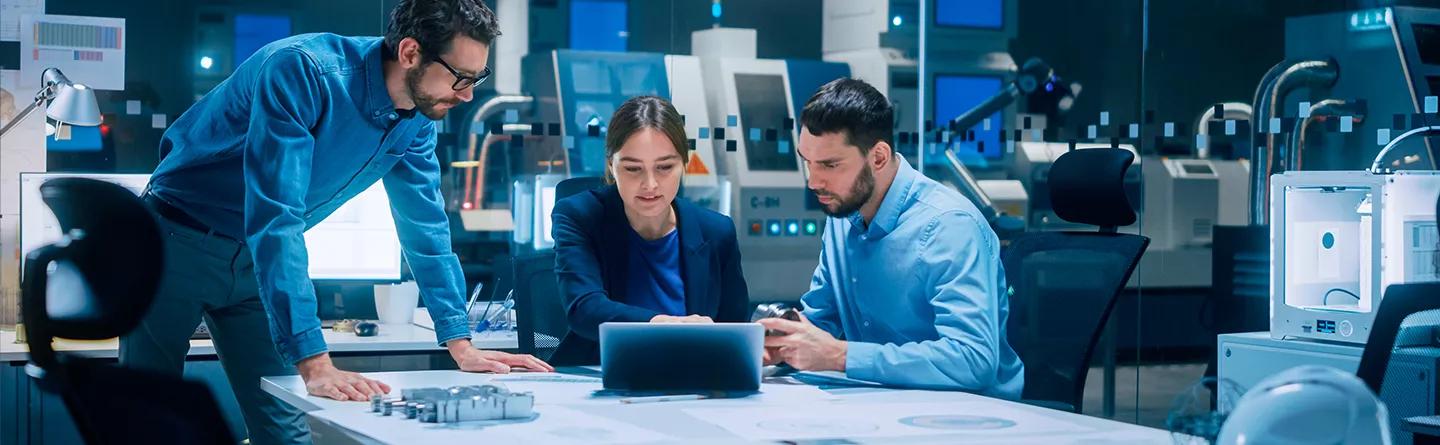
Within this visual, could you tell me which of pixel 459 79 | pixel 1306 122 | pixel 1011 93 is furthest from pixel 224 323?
pixel 1011 93

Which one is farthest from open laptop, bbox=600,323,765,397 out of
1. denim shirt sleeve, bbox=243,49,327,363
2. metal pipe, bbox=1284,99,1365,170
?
metal pipe, bbox=1284,99,1365,170

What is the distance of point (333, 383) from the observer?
7.04ft

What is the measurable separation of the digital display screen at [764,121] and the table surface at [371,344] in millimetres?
1591

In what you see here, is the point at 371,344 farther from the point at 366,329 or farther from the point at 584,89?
the point at 584,89

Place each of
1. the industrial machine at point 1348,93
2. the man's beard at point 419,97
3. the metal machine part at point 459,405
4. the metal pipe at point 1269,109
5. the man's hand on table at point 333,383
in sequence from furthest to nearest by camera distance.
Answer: the metal pipe at point 1269,109, the industrial machine at point 1348,93, the man's beard at point 419,97, the man's hand on table at point 333,383, the metal machine part at point 459,405

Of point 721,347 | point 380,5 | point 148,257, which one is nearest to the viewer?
point 148,257

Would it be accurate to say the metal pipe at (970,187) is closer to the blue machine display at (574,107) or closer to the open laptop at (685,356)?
the blue machine display at (574,107)

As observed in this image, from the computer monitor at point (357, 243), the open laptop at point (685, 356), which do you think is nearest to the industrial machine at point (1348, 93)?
the open laptop at point (685, 356)

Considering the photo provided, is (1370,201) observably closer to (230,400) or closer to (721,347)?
(721,347)

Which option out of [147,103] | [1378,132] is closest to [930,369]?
[1378,132]

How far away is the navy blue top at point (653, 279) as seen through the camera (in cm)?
286

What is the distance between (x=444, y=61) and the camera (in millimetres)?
2400

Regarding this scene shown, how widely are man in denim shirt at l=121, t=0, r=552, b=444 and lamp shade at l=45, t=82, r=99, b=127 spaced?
117 centimetres

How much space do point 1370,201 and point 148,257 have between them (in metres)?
3.19
